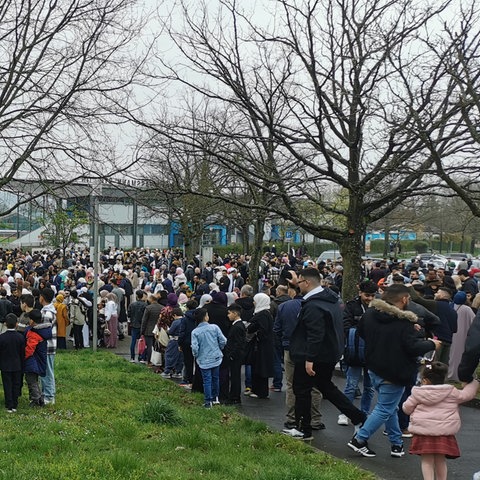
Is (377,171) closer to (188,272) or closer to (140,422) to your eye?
(140,422)

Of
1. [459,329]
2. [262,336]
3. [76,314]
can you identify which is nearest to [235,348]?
[262,336]

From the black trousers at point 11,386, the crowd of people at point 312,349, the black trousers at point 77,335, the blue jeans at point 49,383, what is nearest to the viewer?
the crowd of people at point 312,349

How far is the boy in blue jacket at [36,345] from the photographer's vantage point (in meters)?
9.07

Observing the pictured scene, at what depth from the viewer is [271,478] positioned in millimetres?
5645

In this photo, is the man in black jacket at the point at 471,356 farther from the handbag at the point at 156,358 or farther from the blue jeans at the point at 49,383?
the handbag at the point at 156,358

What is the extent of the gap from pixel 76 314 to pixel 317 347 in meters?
10.3

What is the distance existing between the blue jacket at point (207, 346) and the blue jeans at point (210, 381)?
4.6 inches

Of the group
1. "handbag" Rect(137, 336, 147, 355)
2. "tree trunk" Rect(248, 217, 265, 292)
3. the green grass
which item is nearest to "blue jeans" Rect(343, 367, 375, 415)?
the green grass

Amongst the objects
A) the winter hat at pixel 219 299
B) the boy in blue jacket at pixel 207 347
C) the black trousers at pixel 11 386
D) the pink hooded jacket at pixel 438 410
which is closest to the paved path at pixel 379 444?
the boy in blue jacket at pixel 207 347

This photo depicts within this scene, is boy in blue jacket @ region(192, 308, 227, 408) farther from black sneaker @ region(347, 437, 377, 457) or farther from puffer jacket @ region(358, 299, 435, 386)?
puffer jacket @ region(358, 299, 435, 386)

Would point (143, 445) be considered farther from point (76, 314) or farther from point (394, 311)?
point (76, 314)

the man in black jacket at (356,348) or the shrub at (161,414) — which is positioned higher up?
the man in black jacket at (356,348)

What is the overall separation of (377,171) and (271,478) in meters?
7.45

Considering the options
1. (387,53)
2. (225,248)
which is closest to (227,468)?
(387,53)
